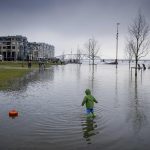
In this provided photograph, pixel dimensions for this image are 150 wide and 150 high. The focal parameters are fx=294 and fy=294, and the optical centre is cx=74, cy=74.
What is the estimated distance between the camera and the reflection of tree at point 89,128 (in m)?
9.11

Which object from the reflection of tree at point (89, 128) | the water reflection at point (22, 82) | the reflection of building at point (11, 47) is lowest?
the reflection of tree at point (89, 128)

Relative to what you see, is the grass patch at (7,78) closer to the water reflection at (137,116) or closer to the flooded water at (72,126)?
the flooded water at (72,126)

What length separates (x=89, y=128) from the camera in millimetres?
10125

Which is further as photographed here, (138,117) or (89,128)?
(138,117)

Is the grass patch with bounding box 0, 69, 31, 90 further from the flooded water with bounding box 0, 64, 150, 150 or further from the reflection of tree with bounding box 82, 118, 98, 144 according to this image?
the reflection of tree with bounding box 82, 118, 98, 144

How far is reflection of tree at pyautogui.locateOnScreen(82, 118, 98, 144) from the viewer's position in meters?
9.11

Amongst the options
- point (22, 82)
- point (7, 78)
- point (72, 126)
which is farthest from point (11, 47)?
point (72, 126)

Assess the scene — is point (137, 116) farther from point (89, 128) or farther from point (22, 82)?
point (22, 82)

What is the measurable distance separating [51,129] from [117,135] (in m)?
2.23

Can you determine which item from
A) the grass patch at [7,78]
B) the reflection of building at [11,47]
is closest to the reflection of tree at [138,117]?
the grass patch at [7,78]

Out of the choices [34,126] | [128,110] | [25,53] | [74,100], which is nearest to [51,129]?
[34,126]

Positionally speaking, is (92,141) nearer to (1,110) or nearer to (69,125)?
(69,125)

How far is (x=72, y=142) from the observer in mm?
8461

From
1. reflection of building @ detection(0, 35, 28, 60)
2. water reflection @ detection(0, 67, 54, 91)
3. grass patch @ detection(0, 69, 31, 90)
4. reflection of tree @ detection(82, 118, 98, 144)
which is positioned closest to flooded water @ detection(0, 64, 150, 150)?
reflection of tree @ detection(82, 118, 98, 144)
